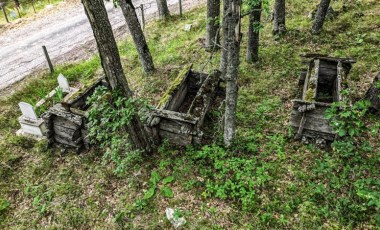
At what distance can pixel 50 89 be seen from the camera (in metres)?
10.0

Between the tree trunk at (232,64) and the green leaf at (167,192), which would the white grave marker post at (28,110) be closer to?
the green leaf at (167,192)

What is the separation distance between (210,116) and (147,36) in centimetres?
728

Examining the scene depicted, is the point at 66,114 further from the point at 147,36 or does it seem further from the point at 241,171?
the point at 147,36

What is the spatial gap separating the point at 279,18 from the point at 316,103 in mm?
6115

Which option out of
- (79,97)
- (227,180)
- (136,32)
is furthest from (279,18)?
(79,97)

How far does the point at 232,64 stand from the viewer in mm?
5574

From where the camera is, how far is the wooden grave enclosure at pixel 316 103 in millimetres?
6301

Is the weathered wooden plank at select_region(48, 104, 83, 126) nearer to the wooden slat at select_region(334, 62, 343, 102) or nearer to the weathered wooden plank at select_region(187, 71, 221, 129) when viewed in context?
the weathered wooden plank at select_region(187, 71, 221, 129)

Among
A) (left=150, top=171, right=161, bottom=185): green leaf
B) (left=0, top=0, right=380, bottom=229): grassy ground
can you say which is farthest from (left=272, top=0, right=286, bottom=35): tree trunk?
(left=150, top=171, right=161, bottom=185): green leaf

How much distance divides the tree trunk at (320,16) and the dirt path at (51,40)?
28.1 ft

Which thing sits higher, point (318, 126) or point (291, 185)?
point (318, 126)

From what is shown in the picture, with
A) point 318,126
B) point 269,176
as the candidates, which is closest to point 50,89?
point 269,176

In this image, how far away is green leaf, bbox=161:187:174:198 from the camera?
19.2ft

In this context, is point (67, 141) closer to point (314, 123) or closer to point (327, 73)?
point (314, 123)
